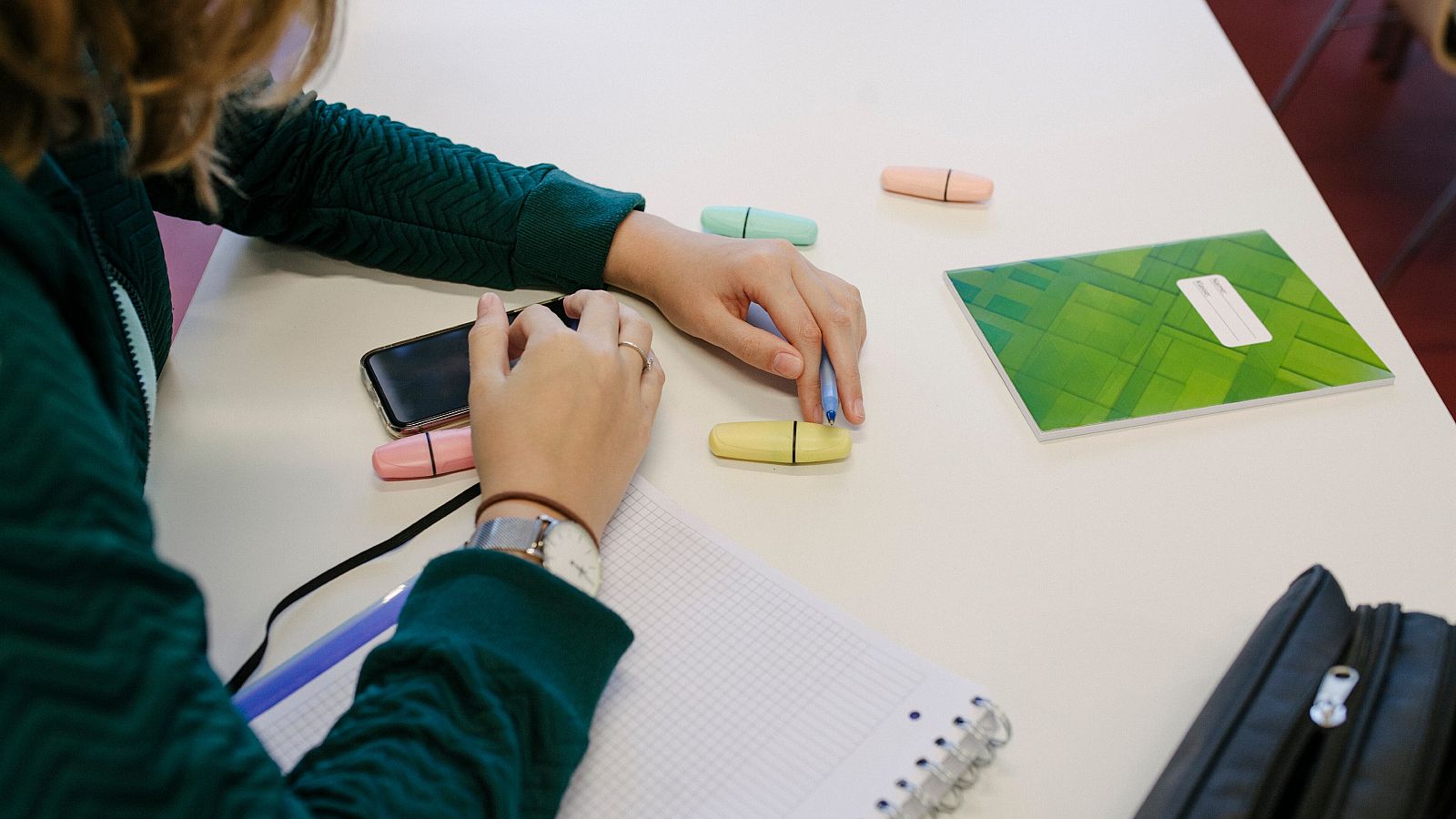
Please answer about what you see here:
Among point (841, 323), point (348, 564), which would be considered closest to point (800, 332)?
point (841, 323)

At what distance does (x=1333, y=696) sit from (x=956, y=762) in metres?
0.20

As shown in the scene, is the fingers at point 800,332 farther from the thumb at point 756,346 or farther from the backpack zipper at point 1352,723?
the backpack zipper at point 1352,723

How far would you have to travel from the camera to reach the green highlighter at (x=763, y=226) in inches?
38.0

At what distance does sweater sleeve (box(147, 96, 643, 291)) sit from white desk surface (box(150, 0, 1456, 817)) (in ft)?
0.10

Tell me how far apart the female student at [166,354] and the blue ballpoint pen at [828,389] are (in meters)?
0.01

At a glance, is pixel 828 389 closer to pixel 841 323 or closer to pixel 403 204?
pixel 841 323

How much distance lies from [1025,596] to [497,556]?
344mm

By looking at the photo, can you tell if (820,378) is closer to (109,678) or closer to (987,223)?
(987,223)

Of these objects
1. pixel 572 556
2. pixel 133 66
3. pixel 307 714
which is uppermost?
pixel 133 66

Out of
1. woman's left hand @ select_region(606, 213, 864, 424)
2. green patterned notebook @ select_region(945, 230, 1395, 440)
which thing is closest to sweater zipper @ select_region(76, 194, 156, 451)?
woman's left hand @ select_region(606, 213, 864, 424)

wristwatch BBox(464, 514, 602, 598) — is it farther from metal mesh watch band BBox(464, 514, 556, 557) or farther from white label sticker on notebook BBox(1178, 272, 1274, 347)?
white label sticker on notebook BBox(1178, 272, 1274, 347)

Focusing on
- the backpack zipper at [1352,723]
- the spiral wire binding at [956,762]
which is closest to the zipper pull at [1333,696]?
the backpack zipper at [1352,723]

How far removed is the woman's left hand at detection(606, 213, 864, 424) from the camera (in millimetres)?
818

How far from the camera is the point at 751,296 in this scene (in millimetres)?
860
